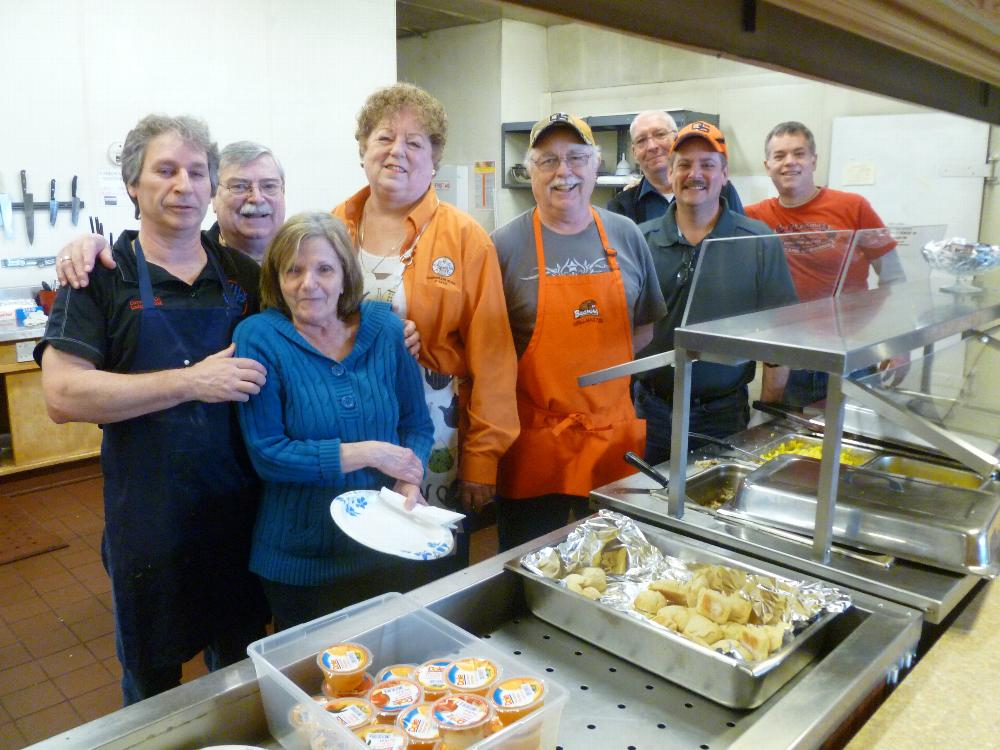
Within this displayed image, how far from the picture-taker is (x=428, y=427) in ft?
6.41

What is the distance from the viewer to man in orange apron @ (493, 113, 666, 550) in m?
2.23

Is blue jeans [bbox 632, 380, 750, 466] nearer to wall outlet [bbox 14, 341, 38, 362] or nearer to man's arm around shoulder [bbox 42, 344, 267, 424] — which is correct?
man's arm around shoulder [bbox 42, 344, 267, 424]

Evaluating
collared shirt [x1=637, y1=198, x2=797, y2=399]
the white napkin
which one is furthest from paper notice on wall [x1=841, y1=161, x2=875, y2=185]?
the white napkin

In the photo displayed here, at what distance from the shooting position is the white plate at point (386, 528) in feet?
5.04

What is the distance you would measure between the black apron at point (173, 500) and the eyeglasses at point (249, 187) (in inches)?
17.0

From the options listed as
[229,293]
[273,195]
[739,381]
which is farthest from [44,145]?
[739,381]

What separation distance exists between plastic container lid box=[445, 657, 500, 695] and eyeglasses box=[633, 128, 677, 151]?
2.61 meters

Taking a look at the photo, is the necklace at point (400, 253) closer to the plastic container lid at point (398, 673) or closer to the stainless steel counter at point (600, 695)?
the stainless steel counter at point (600, 695)

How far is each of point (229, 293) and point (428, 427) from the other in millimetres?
572

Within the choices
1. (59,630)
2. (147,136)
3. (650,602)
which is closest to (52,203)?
(59,630)

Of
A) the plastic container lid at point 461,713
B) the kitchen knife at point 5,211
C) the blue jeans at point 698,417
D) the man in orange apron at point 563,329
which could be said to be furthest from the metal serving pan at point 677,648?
the kitchen knife at point 5,211

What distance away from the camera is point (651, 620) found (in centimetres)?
127

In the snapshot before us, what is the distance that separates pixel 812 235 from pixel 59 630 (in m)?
3.02

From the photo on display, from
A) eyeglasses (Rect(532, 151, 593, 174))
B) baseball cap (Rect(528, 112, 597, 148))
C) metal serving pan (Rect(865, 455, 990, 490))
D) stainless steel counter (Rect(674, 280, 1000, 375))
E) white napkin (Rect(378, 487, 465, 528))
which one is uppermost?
baseball cap (Rect(528, 112, 597, 148))
